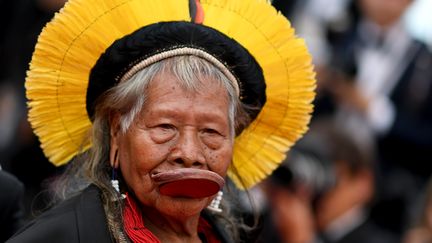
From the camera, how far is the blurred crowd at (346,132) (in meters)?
5.97

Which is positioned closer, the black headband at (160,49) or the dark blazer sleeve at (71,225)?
the dark blazer sleeve at (71,225)

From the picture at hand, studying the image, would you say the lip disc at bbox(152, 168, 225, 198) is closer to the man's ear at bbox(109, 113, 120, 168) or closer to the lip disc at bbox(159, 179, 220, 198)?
the lip disc at bbox(159, 179, 220, 198)

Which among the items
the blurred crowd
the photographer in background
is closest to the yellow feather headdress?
the blurred crowd

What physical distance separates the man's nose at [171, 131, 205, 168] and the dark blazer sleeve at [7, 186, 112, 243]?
0.89 ft

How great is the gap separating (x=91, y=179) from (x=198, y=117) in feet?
1.31

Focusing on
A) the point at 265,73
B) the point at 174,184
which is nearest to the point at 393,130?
the point at 265,73

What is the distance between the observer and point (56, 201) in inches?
138

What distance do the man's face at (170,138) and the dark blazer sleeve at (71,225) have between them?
154 millimetres

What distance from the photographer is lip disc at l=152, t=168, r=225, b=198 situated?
300 centimetres

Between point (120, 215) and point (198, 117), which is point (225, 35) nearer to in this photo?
point (198, 117)

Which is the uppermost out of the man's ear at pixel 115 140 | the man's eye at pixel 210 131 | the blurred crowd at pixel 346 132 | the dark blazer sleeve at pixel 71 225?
the man's eye at pixel 210 131

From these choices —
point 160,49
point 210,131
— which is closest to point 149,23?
point 160,49

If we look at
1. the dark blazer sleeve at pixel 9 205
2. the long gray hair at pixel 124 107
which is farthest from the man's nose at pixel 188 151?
the dark blazer sleeve at pixel 9 205

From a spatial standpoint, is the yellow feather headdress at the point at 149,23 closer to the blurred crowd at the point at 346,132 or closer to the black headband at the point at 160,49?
the black headband at the point at 160,49
